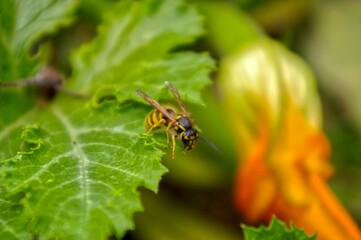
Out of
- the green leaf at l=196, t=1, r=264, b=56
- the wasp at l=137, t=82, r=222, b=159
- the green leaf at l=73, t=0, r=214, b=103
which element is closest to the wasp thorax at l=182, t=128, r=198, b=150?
the wasp at l=137, t=82, r=222, b=159

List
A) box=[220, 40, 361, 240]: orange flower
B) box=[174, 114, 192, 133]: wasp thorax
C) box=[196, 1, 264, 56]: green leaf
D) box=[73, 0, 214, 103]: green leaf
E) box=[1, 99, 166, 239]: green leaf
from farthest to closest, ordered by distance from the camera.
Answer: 1. box=[196, 1, 264, 56]: green leaf
2. box=[220, 40, 361, 240]: orange flower
3. box=[73, 0, 214, 103]: green leaf
4. box=[174, 114, 192, 133]: wasp thorax
5. box=[1, 99, 166, 239]: green leaf

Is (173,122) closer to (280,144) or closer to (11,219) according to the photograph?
(11,219)

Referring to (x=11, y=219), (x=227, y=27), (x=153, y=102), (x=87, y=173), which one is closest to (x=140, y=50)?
(x=153, y=102)

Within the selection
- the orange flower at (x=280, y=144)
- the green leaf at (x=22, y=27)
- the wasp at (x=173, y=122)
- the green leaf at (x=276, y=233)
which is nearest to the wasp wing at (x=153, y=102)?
the wasp at (x=173, y=122)

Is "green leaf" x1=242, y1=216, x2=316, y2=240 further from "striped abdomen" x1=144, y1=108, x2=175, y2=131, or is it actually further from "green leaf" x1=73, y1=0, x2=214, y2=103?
"green leaf" x1=73, y1=0, x2=214, y2=103

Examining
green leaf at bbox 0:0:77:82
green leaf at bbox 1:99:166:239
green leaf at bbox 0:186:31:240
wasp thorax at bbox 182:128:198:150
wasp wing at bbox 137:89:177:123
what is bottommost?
green leaf at bbox 0:186:31:240

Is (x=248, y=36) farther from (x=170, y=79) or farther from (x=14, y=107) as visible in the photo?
(x=14, y=107)
